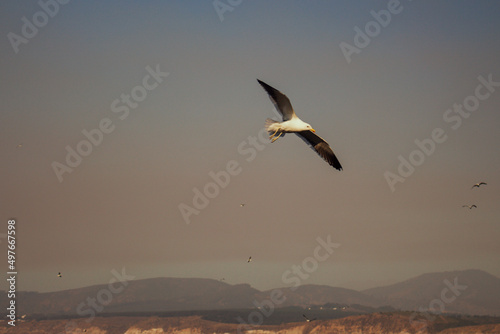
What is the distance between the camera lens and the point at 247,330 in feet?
522

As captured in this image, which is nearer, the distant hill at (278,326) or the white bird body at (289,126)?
the white bird body at (289,126)

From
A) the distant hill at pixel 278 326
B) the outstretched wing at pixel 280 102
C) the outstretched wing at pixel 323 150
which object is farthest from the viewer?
the distant hill at pixel 278 326

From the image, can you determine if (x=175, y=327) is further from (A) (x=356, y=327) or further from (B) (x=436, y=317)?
(B) (x=436, y=317)

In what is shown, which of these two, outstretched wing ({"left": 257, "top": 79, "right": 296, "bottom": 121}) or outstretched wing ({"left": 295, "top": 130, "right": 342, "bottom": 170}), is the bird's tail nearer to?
outstretched wing ({"left": 257, "top": 79, "right": 296, "bottom": 121})

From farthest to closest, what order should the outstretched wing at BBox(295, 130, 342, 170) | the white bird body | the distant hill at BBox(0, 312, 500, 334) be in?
the distant hill at BBox(0, 312, 500, 334)
the outstretched wing at BBox(295, 130, 342, 170)
the white bird body

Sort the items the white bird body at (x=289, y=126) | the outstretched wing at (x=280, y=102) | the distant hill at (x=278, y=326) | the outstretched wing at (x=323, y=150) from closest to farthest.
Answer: the outstretched wing at (x=280, y=102) < the white bird body at (x=289, y=126) < the outstretched wing at (x=323, y=150) < the distant hill at (x=278, y=326)

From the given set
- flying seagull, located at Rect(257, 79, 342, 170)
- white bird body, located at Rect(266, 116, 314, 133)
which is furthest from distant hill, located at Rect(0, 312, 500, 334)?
white bird body, located at Rect(266, 116, 314, 133)

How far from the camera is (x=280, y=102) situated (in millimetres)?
27906

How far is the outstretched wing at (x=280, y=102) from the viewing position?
89.3ft

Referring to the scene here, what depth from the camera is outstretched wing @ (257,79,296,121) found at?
2722 centimetres

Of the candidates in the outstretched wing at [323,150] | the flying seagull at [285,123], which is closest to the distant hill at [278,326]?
the outstretched wing at [323,150]

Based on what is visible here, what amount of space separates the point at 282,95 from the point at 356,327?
117 m

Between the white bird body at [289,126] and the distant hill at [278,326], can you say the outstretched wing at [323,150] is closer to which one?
the white bird body at [289,126]

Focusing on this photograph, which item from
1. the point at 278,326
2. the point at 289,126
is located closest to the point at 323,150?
the point at 289,126
